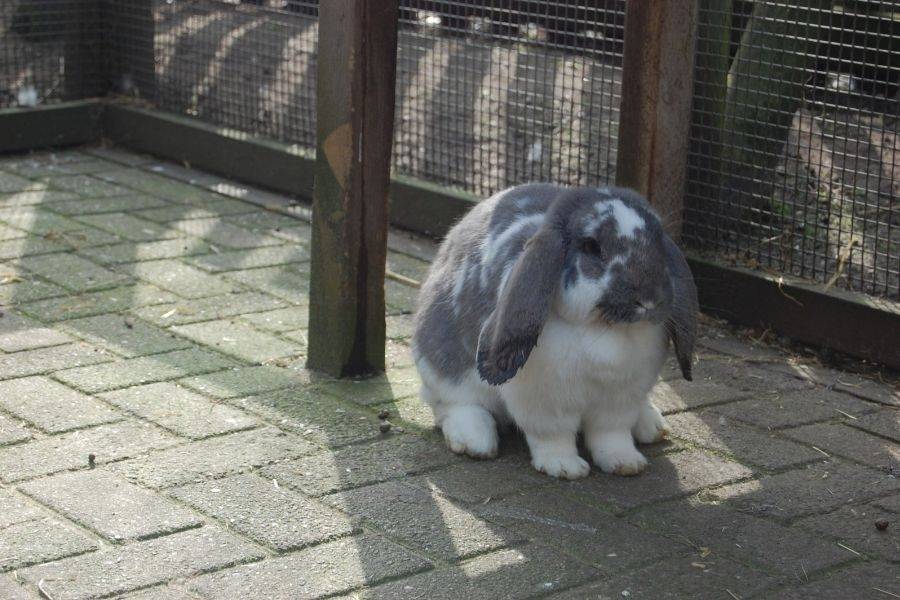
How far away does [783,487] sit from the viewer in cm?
359

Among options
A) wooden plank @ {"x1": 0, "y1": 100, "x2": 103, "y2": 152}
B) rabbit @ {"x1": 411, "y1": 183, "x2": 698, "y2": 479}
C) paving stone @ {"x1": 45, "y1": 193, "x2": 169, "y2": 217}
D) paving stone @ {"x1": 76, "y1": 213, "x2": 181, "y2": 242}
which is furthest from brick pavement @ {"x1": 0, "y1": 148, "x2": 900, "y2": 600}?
wooden plank @ {"x1": 0, "y1": 100, "x2": 103, "y2": 152}

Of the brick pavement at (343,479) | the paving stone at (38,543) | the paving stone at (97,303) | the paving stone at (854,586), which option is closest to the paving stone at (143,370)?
the brick pavement at (343,479)

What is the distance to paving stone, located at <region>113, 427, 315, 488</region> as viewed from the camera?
3518 mm

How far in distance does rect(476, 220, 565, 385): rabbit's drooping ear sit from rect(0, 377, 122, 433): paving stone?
4.20 ft

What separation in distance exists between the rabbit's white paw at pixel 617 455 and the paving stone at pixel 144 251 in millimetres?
2619

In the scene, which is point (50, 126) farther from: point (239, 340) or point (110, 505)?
point (110, 505)

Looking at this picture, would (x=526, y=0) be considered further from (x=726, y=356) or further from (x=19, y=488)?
(x=19, y=488)

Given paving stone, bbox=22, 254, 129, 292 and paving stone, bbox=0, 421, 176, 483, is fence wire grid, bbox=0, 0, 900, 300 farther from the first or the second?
paving stone, bbox=0, 421, 176, 483

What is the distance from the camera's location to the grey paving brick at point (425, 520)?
10.4ft

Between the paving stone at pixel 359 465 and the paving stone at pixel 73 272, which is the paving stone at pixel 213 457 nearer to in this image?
the paving stone at pixel 359 465

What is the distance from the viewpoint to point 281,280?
5.39m

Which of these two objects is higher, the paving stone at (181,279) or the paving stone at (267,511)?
the paving stone at (181,279)

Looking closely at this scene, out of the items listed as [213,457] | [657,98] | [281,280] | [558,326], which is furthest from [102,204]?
[558,326]

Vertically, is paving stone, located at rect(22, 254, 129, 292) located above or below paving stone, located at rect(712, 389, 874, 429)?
above
